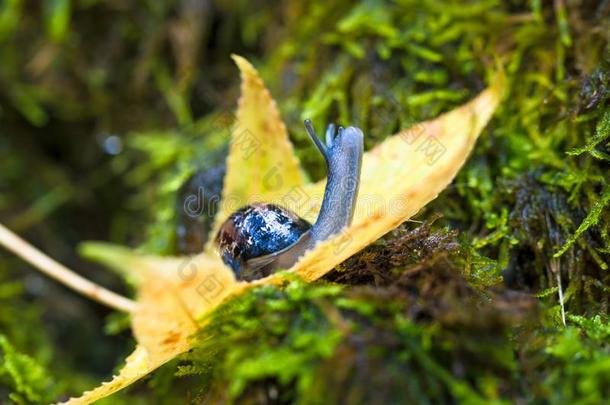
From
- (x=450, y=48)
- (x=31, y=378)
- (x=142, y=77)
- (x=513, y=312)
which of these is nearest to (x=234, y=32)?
(x=142, y=77)

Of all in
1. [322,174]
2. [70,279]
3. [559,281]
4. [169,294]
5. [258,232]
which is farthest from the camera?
[322,174]

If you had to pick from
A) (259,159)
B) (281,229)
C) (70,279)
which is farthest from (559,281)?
(70,279)

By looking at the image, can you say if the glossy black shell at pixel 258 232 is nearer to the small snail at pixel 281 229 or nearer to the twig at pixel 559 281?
the small snail at pixel 281 229

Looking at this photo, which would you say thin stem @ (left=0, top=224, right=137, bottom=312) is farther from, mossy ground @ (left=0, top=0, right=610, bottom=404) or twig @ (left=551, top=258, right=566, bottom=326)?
twig @ (left=551, top=258, right=566, bottom=326)

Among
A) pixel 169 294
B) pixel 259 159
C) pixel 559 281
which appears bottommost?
pixel 559 281

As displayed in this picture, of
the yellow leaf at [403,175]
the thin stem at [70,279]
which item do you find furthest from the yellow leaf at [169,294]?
the thin stem at [70,279]

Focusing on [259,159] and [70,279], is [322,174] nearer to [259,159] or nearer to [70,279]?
[259,159]
